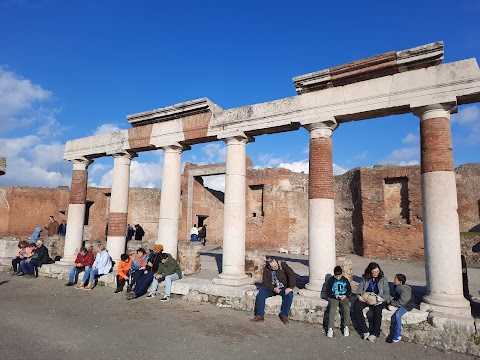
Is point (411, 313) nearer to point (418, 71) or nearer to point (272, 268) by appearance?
point (272, 268)

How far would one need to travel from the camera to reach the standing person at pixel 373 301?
5.48 meters

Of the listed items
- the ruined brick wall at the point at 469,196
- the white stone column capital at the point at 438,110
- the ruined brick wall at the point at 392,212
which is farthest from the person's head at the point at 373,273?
the ruined brick wall at the point at 469,196

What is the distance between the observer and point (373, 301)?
5582mm

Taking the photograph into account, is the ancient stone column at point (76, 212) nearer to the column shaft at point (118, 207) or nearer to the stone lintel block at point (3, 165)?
the column shaft at point (118, 207)

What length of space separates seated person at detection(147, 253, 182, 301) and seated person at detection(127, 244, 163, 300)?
0.15m

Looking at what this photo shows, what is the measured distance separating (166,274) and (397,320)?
524 cm

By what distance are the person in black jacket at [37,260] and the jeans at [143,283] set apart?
4865 mm

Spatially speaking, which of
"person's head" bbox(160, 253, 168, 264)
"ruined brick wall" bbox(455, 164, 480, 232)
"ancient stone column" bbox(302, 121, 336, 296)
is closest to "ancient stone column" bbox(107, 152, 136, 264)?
"person's head" bbox(160, 253, 168, 264)

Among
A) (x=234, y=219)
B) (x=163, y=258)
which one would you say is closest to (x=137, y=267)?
(x=163, y=258)

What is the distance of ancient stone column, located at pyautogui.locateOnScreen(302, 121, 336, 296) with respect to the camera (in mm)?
7008

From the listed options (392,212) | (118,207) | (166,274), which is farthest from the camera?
(392,212)

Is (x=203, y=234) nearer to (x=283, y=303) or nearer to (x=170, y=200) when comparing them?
(x=170, y=200)

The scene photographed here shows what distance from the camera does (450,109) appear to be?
6277 mm

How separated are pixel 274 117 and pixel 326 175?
1.90 meters
